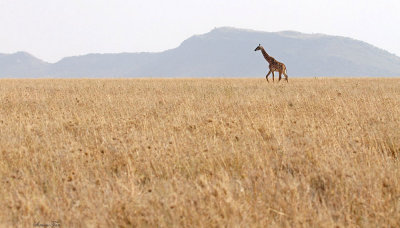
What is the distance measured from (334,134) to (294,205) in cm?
343

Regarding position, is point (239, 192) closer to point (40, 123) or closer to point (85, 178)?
point (85, 178)

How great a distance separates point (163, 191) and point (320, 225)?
1695 millimetres

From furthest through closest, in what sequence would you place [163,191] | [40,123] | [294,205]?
[40,123] → [163,191] → [294,205]

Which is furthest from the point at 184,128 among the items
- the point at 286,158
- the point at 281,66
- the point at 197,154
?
the point at 281,66

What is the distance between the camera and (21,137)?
23.6 feet

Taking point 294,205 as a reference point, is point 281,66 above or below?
above

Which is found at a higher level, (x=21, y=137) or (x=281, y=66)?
(x=281, y=66)

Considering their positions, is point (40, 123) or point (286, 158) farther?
point (40, 123)

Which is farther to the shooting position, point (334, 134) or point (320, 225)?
point (334, 134)

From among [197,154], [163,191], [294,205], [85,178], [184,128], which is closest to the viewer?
[294,205]

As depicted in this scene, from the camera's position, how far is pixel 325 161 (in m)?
5.35

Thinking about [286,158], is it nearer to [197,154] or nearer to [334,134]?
[197,154]

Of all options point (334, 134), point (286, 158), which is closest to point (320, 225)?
point (286, 158)

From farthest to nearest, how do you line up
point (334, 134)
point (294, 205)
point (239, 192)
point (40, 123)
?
1. point (40, 123)
2. point (334, 134)
3. point (239, 192)
4. point (294, 205)
